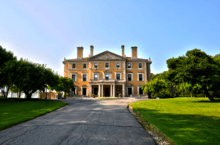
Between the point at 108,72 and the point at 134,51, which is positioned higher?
the point at 134,51

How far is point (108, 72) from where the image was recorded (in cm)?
4766

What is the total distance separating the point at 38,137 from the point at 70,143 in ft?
5.05

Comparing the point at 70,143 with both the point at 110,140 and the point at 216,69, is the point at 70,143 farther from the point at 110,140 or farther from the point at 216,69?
the point at 216,69

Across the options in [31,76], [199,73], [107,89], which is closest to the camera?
[199,73]

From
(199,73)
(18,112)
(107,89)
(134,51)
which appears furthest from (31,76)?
(134,51)

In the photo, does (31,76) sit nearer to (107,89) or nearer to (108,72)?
(108,72)

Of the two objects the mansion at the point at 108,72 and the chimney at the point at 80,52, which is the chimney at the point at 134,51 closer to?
the mansion at the point at 108,72

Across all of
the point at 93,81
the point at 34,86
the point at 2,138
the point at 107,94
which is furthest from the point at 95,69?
the point at 2,138

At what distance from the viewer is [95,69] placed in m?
47.8

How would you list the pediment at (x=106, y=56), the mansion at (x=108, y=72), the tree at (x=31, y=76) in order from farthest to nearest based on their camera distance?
the pediment at (x=106, y=56) → the mansion at (x=108, y=72) → the tree at (x=31, y=76)

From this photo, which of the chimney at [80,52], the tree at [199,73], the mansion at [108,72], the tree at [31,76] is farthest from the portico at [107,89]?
the tree at [199,73]

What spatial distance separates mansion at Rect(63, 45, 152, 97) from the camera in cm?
4759

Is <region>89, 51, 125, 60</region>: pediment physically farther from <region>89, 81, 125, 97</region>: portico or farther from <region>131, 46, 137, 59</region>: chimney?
<region>89, 81, 125, 97</region>: portico

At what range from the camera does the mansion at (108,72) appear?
47594mm
